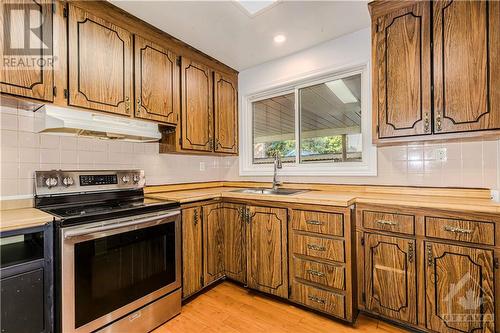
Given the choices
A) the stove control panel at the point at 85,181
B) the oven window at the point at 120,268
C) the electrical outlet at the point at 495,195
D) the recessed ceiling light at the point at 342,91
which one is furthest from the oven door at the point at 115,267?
the electrical outlet at the point at 495,195

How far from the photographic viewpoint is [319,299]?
1.84m

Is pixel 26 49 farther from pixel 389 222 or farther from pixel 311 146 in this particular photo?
pixel 389 222

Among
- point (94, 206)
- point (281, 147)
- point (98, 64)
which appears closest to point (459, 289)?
point (281, 147)

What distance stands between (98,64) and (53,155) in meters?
0.76

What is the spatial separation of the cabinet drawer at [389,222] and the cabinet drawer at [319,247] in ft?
0.88

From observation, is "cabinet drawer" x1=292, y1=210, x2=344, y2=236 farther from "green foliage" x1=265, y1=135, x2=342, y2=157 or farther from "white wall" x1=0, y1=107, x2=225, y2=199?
"white wall" x1=0, y1=107, x2=225, y2=199

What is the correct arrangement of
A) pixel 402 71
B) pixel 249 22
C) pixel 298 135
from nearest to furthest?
1. pixel 402 71
2. pixel 249 22
3. pixel 298 135

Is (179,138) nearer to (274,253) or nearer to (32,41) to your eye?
(32,41)

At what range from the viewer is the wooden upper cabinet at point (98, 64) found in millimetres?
1631

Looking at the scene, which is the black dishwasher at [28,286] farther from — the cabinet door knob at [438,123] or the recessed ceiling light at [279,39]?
the cabinet door knob at [438,123]

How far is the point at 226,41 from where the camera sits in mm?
2334

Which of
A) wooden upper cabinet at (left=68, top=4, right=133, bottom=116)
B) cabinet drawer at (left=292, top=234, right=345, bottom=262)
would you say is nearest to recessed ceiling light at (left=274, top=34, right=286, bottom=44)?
wooden upper cabinet at (left=68, top=4, right=133, bottom=116)

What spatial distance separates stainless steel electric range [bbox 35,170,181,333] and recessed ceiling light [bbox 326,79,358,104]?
197 cm

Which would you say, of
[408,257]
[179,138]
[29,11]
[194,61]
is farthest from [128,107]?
[408,257]
